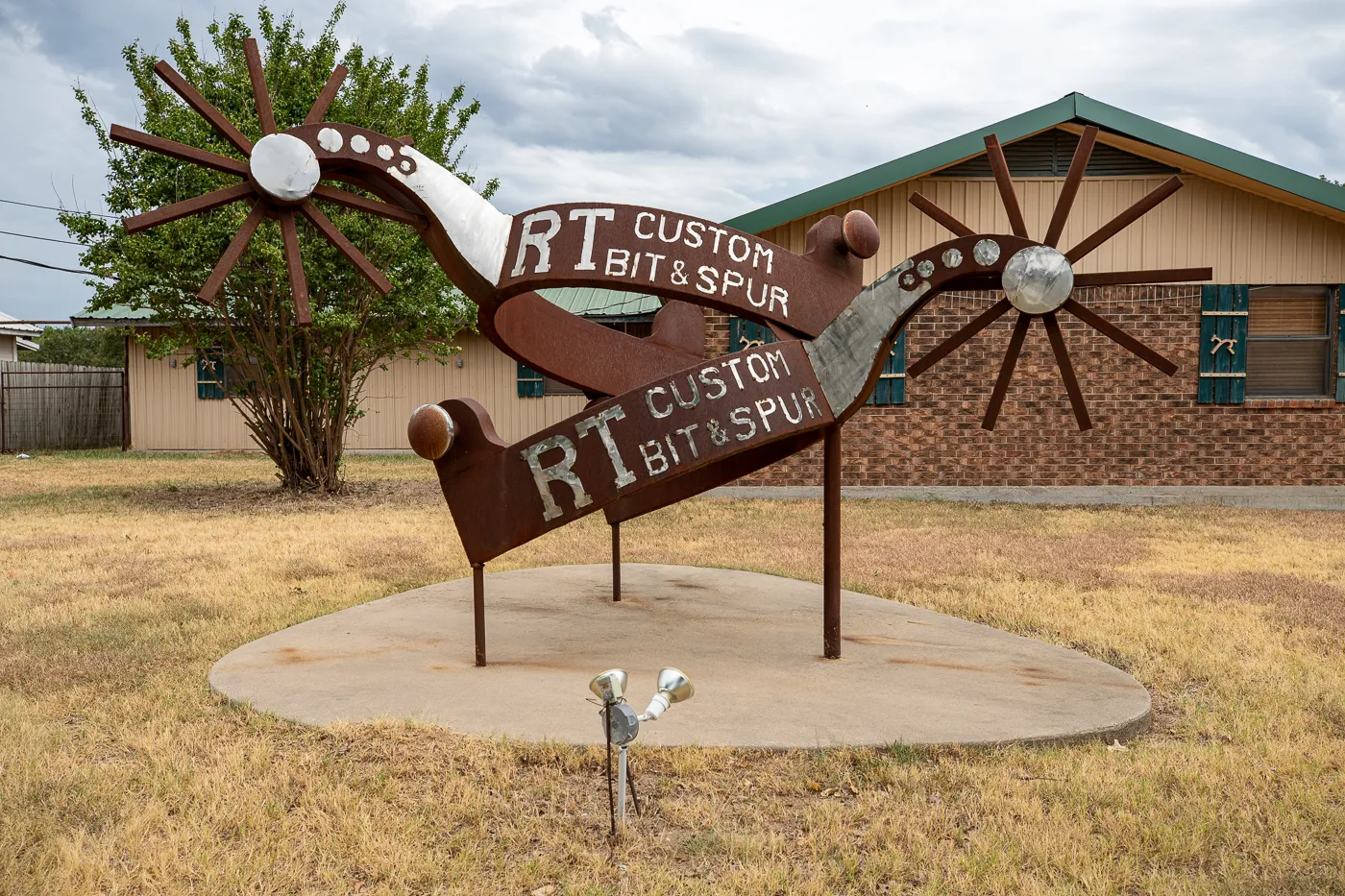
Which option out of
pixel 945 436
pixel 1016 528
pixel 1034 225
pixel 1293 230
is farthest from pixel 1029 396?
pixel 1293 230

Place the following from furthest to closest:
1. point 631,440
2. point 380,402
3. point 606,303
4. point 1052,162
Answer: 1. point 380,402
2. point 606,303
3. point 1052,162
4. point 631,440

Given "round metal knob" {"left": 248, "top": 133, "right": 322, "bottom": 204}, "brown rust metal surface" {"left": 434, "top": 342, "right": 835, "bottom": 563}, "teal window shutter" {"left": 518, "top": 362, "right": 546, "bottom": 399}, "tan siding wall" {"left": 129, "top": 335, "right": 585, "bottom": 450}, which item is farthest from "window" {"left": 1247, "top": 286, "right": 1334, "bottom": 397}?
"round metal knob" {"left": 248, "top": 133, "right": 322, "bottom": 204}

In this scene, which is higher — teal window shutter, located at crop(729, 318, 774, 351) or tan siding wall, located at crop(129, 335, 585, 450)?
teal window shutter, located at crop(729, 318, 774, 351)

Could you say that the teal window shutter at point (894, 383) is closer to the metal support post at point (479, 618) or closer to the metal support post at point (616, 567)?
the metal support post at point (616, 567)

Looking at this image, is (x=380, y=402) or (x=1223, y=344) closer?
(x=1223, y=344)

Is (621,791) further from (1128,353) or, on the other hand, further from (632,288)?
(1128,353)

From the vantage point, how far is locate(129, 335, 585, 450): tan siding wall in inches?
757

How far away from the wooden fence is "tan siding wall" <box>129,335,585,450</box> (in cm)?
87

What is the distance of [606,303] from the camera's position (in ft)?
58.3

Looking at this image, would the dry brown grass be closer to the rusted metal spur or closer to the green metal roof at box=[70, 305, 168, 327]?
the rusted metal spur

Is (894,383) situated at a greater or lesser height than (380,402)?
greater

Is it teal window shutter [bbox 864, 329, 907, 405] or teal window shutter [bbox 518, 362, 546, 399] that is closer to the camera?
teal window shutter [bbox 864, 329, 907, 405]

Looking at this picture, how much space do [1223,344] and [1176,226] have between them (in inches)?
61.5

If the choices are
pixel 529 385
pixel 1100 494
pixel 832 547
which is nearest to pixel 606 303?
pixel 529 385
